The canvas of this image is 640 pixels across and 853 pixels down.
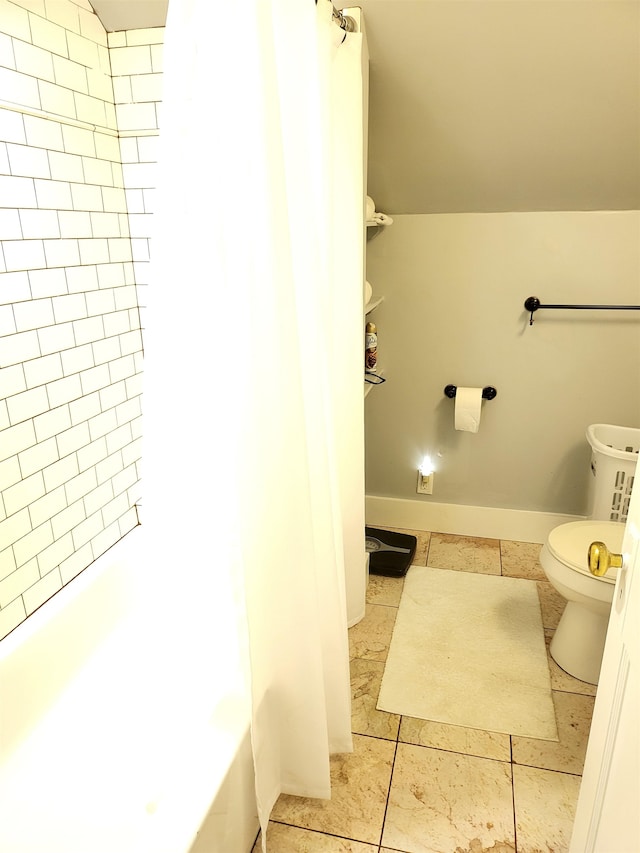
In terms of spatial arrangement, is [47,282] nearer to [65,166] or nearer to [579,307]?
[65,166]

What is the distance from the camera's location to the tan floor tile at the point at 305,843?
1.51 meters

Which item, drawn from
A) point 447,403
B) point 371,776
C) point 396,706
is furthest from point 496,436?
point 371,776

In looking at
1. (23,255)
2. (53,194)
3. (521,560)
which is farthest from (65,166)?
(521,560)

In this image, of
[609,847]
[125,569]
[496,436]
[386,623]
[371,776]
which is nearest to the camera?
[609,847]

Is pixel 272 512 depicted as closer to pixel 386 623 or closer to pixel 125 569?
pixel 125 569

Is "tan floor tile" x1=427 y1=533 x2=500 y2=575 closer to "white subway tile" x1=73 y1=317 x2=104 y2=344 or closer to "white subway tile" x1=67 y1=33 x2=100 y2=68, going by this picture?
"white subway tile" x1=73 y1=317 x2=104 y2=344

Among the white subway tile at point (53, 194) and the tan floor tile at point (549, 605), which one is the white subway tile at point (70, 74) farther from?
the tan floor tile at point (549, 605)

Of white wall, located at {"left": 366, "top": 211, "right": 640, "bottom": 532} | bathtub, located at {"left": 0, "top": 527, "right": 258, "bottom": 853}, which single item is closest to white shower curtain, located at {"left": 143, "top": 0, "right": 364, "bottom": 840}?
bathtub, located at {"left": 0, "top": 527, "right": 258, "bottom": 853}

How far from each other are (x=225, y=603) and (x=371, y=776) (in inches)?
30.4

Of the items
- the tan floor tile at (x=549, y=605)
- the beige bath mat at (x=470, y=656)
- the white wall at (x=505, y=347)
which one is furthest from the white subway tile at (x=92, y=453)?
the tan floor tile at (x=549, y=605)

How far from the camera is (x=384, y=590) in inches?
101

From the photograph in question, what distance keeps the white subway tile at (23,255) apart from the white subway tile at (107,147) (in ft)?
1.35

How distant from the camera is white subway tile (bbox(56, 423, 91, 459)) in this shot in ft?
5.45

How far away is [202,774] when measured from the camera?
1.29 metres
